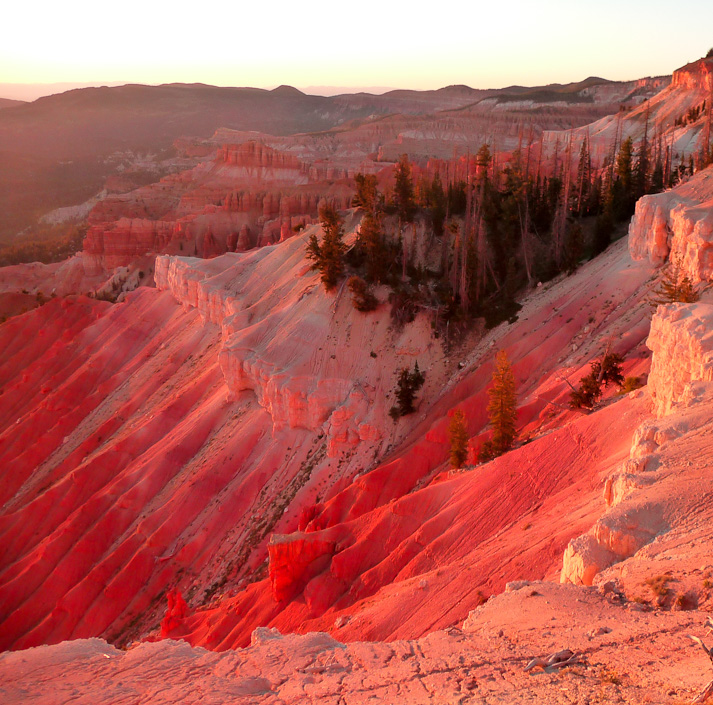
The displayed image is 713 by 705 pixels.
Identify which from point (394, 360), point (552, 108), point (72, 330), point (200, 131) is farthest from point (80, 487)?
point (200, 131)

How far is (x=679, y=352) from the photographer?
14914mm

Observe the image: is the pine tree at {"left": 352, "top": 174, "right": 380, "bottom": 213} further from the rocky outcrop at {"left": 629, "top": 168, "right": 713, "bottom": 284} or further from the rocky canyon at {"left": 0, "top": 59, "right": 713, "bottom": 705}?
the rocky outcrop at {"left": 629, "top": 168, "right": 713, "bottom": 284}

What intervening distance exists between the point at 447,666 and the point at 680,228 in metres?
20.8

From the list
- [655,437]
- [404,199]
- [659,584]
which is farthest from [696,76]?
[659,584]

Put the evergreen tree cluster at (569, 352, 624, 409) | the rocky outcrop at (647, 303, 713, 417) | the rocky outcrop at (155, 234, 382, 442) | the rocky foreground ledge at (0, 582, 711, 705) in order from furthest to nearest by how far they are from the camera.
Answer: the rocky outcrop at (155, 234, 382, 442) < the evergreen tree cluster at (569, 352, 624, 409) < the rocky outcrop at (647, 303, 713, 417) < the rocky foreground ledge at (0, 582, 711, 705)

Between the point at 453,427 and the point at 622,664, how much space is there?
1549 centimetres

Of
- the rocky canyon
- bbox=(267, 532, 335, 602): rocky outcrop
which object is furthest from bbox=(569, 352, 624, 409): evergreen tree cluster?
bbox=(267, 532, 335, 602): rocky outcrop

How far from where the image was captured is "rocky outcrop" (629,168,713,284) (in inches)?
885

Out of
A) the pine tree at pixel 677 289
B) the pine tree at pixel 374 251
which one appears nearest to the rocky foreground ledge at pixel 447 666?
the pine tree at pixel 677 289

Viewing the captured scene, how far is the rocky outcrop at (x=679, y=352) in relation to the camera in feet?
46.2

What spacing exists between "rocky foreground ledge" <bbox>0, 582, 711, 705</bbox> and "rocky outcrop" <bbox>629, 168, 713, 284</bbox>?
16483mm

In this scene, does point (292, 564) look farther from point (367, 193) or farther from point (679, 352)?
point (367, 193)

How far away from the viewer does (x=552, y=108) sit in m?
112

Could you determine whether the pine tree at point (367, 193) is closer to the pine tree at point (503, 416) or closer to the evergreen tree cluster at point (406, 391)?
the evergreen tree cluster at point (406, 391)
